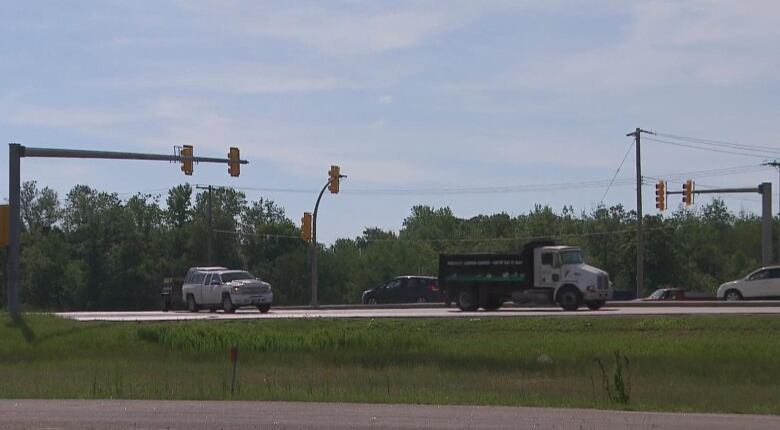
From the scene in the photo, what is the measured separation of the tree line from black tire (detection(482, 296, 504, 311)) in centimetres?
4687

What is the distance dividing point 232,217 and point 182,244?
6552mm

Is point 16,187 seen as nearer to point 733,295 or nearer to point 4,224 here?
point 4,224

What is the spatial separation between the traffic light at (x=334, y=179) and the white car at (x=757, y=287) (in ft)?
53.6

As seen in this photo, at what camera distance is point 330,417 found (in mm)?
16531

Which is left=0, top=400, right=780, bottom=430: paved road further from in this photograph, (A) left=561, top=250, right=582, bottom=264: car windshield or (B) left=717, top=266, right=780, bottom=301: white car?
(B) left=717, top=266, right=780, bottom=301: white car

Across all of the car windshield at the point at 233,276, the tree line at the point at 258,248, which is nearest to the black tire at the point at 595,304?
the car windshield at the point at 233,276

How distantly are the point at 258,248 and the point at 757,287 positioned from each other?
2296 inches

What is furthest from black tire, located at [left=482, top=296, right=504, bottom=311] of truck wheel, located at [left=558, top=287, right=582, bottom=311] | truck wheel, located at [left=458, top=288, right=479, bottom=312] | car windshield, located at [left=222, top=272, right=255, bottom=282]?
car windshield, located at [left=222, top=272, right=255, bottom=282]

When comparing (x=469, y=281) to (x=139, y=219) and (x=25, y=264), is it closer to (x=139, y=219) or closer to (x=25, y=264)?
(x=25, y=264)

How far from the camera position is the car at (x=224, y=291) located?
153 ft

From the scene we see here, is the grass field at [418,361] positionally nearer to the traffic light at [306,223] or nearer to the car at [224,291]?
the car at [224,291]

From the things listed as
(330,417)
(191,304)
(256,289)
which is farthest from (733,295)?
(330,417)

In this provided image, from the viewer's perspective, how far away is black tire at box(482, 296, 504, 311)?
4284 centimetres

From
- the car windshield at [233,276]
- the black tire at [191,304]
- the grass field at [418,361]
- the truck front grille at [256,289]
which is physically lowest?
the grass field at [418,361]
